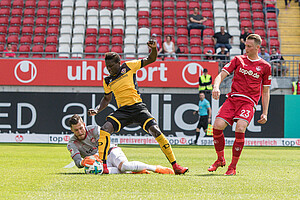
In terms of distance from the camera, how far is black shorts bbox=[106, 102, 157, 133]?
283 inches

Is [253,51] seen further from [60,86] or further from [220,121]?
[60,86]

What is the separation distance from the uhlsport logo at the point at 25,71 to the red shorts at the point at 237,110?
1318 centimetres

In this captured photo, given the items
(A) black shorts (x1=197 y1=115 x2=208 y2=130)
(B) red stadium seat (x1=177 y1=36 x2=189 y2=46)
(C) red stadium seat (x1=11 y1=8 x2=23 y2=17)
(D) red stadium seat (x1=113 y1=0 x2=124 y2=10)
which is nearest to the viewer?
(A) black shorts (x1=197 y1=115 x2=208 y2=130)

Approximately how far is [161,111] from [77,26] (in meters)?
7.69

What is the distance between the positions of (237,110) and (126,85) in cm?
165

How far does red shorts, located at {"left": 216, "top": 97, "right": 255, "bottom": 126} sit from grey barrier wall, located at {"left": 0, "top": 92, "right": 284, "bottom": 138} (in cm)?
1082

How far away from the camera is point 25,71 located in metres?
19.3

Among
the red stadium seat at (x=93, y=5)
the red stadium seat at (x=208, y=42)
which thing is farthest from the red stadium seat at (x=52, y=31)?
the red stadium seat at (x=208, y=42)

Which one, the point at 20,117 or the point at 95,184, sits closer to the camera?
the point at 95,184

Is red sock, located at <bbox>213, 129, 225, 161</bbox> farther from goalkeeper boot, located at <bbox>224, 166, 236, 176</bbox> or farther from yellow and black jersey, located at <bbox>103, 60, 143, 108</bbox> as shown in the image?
yellow and black jersey, located at <bbox>103, 60, 143, 108</bbox>

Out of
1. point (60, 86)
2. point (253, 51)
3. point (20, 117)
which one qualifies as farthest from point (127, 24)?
point (253, 51)

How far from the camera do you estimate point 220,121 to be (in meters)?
7.33

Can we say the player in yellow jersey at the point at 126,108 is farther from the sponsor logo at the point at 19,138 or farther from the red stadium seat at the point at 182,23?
the red stadium seat at the point at 182,23

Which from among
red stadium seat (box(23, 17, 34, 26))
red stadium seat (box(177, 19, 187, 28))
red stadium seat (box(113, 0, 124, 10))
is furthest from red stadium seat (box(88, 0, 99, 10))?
red stadium seat (box(177, 19, 187, 28))
